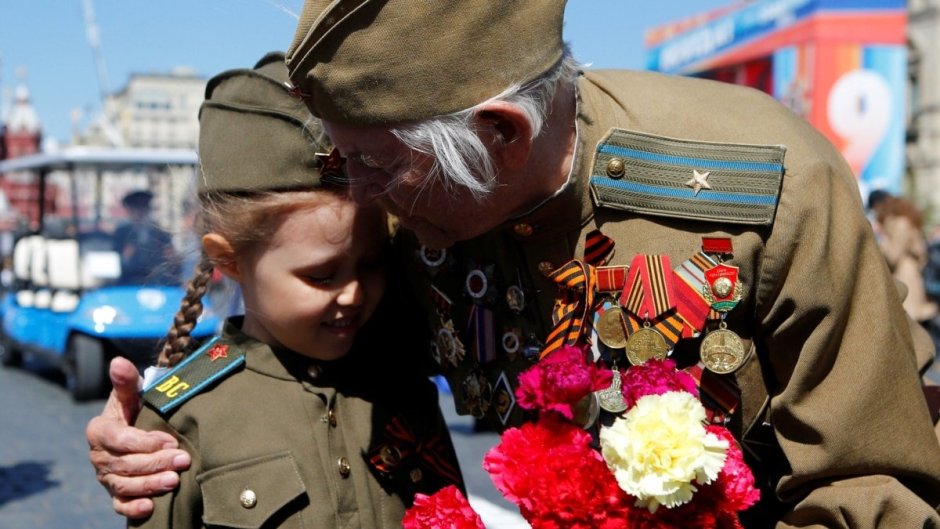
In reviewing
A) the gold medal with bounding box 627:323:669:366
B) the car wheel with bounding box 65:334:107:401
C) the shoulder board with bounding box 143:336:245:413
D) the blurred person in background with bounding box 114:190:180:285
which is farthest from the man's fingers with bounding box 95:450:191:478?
the car wheel with bounding box 65:334:107:401

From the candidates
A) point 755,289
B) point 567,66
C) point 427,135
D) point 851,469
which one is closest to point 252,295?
point 427,135

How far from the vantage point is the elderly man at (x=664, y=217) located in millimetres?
1648

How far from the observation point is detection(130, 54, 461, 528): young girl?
6.57 ft

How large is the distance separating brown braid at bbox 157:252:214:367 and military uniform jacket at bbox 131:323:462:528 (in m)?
0.10

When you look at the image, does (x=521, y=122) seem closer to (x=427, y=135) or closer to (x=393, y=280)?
(x=427, y=135)

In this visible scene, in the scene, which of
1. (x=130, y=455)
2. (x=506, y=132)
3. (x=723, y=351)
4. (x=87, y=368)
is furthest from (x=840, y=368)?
(x=87, y=368)

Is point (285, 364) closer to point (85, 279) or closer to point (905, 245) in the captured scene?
point (905, 245)

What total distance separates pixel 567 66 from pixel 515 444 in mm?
642

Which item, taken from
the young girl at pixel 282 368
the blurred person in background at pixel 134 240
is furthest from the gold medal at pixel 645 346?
the blurred person in background at pixel 134 240

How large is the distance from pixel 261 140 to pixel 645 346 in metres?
0.85

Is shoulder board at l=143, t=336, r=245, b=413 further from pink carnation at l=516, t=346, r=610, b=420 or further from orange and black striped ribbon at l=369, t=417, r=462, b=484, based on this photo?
pink carnation at l=516, t=346, r=610, b=420

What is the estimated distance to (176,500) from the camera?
6.36 ft

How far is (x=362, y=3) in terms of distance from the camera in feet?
5.43

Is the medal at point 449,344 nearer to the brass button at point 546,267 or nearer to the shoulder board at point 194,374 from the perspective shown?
the brass button at point 546,267
